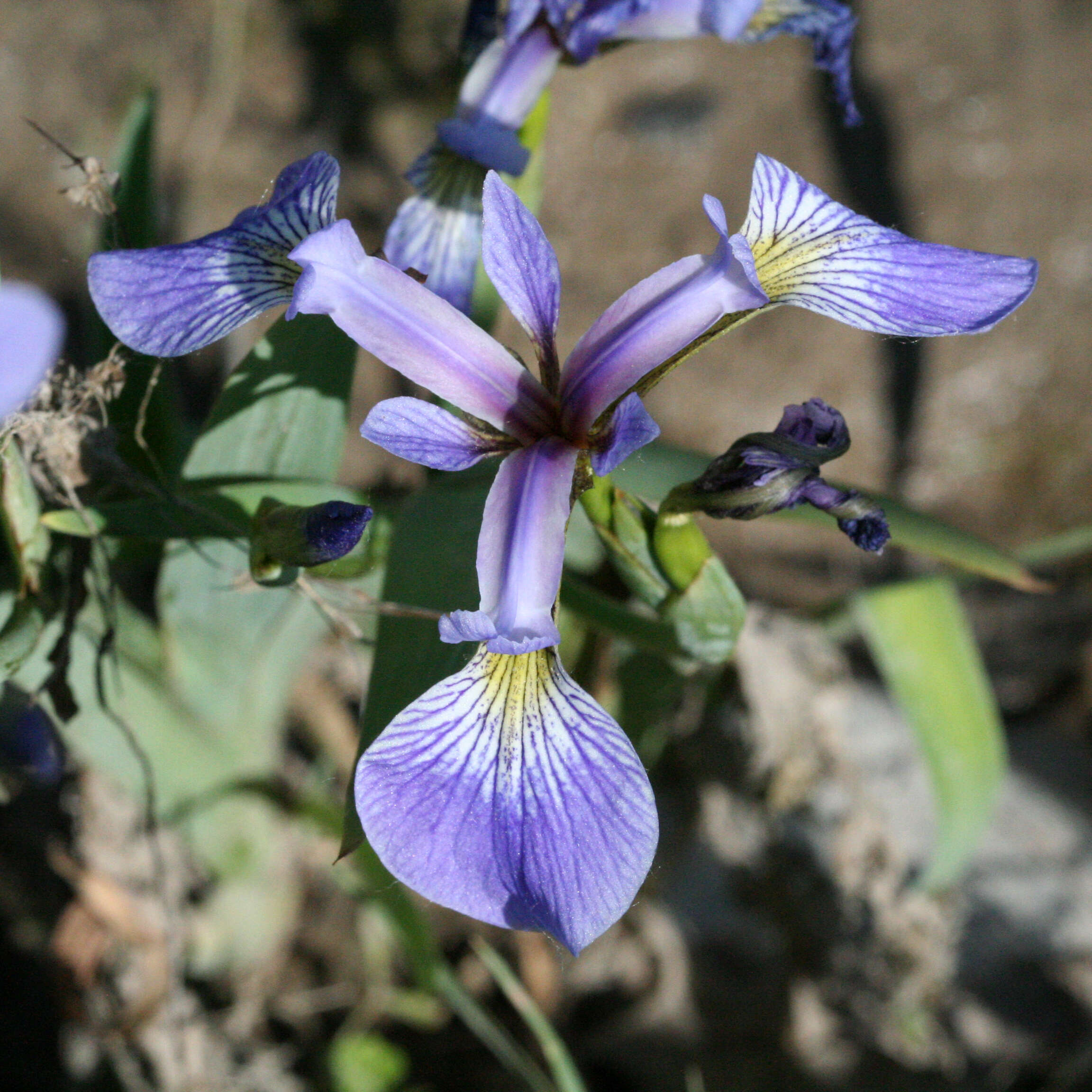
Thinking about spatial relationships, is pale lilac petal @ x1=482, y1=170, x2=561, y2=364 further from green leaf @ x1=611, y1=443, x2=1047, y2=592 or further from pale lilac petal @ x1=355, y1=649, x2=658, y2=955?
pale lilac petal @ x1=355, y1=649, x2=658, y2=955

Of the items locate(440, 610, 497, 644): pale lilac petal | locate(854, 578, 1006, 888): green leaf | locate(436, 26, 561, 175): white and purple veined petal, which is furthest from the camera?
locate(854, 578, 1006, 888): green leaf

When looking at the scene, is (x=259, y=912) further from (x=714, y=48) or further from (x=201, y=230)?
(x=714, y=48)

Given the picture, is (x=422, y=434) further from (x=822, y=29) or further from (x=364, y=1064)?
(x=364, y=1064)

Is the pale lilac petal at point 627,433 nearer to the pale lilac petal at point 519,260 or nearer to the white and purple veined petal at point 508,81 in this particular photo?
the pale lilac petal at point 519,260

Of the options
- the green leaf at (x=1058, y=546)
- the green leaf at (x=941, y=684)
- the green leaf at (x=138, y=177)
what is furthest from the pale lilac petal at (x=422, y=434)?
the green leaf at (x=1058, y=546)

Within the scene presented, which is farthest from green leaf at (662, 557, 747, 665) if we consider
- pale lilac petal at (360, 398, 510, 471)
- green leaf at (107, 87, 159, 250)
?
green leaf at (107, 87, 159, 250)

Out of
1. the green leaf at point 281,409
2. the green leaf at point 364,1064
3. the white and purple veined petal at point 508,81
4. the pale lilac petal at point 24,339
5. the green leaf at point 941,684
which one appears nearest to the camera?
the pale lilac petal at point 24,339
